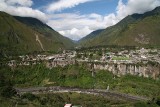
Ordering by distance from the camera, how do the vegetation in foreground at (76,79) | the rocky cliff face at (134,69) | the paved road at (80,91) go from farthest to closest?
the rocky cliff face at (134,69), the vegetation in foreground at (76,79), the paved road at (80,91)

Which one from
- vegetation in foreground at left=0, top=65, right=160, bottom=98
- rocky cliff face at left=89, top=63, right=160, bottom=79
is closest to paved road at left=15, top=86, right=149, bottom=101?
vegetation in foreground at left=0, top=65, right=160, bottom=98

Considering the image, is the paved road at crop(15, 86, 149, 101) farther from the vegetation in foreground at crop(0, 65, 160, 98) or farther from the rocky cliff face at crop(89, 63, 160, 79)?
the rocky cliff face at crop(89, 63, 160, 79)

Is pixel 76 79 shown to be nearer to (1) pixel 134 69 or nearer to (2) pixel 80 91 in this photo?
(2) pixel 80 91

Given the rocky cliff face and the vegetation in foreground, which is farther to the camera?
the rocky cliff face

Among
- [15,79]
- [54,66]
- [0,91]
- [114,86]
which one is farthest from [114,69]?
[0,91]

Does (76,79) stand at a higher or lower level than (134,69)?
lower

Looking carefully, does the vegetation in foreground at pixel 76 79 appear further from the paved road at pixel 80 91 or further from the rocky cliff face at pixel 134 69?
the paved road at pixel 80 91

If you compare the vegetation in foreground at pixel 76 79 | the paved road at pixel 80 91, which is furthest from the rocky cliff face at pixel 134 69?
the paved road at pixel 80 91

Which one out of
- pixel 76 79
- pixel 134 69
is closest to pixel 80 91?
pixel 76 79

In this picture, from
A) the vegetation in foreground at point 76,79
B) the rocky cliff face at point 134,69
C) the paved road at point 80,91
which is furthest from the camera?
the rocky cliff face at point 134,69
